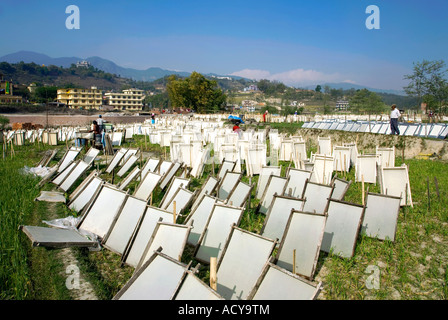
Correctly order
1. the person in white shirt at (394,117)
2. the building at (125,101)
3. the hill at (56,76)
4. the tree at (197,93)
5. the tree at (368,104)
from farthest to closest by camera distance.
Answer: the hill at (56,76) → the building at (125,101) → the tree at (197,93) → the tree at (368,104) → the person in white shirt at (394,117)

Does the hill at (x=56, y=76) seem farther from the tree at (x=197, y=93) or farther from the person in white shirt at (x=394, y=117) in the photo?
the person in white shirt at (x=394, y=117)

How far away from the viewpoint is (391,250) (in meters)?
4.08

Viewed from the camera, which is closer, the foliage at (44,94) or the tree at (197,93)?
the tree at (197,93)

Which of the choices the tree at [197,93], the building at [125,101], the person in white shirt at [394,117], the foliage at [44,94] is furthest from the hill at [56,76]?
the person in white shirt at [394,117]

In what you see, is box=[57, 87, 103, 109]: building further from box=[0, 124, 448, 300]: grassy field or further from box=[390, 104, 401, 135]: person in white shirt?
box=[0, 124, 448, 300]: grassy field

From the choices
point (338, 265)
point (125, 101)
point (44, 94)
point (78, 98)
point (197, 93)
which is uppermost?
point (44, 94)

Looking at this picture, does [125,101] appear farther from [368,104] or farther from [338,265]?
[338,265]

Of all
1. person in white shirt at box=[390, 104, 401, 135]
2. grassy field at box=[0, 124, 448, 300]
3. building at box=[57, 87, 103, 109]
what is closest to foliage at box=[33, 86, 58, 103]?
building at box=[57, 87, 103, 109]

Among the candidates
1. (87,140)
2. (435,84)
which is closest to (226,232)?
(87,140)

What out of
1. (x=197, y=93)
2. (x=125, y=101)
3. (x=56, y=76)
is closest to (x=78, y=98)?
(x=125, y=101)

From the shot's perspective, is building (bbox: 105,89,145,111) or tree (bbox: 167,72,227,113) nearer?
tree (bbox: 167,72,227,113)

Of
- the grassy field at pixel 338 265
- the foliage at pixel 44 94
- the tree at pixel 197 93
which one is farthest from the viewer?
the foliage at pixel 44 94
